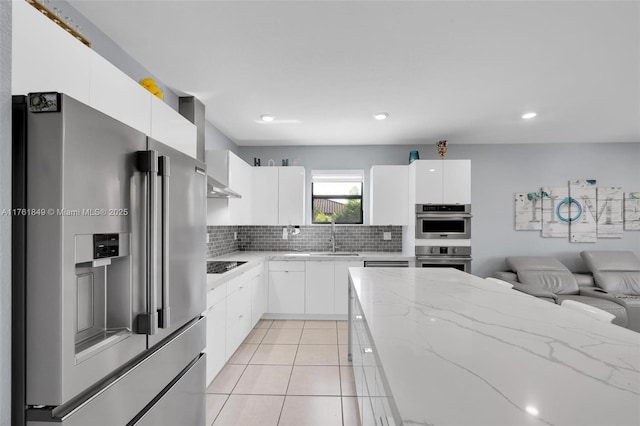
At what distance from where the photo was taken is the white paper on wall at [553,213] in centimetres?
462

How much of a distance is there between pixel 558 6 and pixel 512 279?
343cm

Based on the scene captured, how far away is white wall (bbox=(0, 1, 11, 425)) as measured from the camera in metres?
0.80

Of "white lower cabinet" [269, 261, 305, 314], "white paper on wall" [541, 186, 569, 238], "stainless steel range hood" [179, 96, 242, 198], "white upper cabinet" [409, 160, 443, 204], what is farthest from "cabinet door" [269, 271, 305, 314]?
"white paper on wall" [541, 186, 569, 238]

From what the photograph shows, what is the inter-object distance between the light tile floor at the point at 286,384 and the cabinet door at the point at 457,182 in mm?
2276

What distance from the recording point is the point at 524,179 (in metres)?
4.68

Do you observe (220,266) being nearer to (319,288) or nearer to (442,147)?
(319,288)

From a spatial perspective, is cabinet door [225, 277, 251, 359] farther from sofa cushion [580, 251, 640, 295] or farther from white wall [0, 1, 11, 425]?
sofa cushion [580, 251, 640, 295]

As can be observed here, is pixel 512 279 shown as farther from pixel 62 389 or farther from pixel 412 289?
pixel 62 389

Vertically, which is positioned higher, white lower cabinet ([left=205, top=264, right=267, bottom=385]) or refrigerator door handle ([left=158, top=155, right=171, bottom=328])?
refrigerator door handle ([left=158, top=155, right=171, bottom=328])

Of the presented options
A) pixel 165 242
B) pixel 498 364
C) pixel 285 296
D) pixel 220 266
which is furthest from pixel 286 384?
pixel 498 364

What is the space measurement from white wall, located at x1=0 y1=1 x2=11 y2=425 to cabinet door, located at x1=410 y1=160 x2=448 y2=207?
12.9 feet

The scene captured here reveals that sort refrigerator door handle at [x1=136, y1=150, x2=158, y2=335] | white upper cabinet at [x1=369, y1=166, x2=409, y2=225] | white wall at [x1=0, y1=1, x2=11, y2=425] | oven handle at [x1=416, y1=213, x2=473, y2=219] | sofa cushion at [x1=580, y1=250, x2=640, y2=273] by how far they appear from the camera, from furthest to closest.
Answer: white upper cabinet at [x1=369, y1=166, x2=409, y2=225]
sofa cushion at [x1=580, y1=250, x2=640, y2=273]
oven handle at [x1=416, y1=213, x2=473, y2=219]
refrigerator door handle at [x1=136, y1=150, x2=158, y2=335]
white wall at [x1=0, y1=1, x2=11, y2=425]

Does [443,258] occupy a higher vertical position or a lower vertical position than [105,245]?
lower

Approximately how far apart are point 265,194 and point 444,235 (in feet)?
8.33
